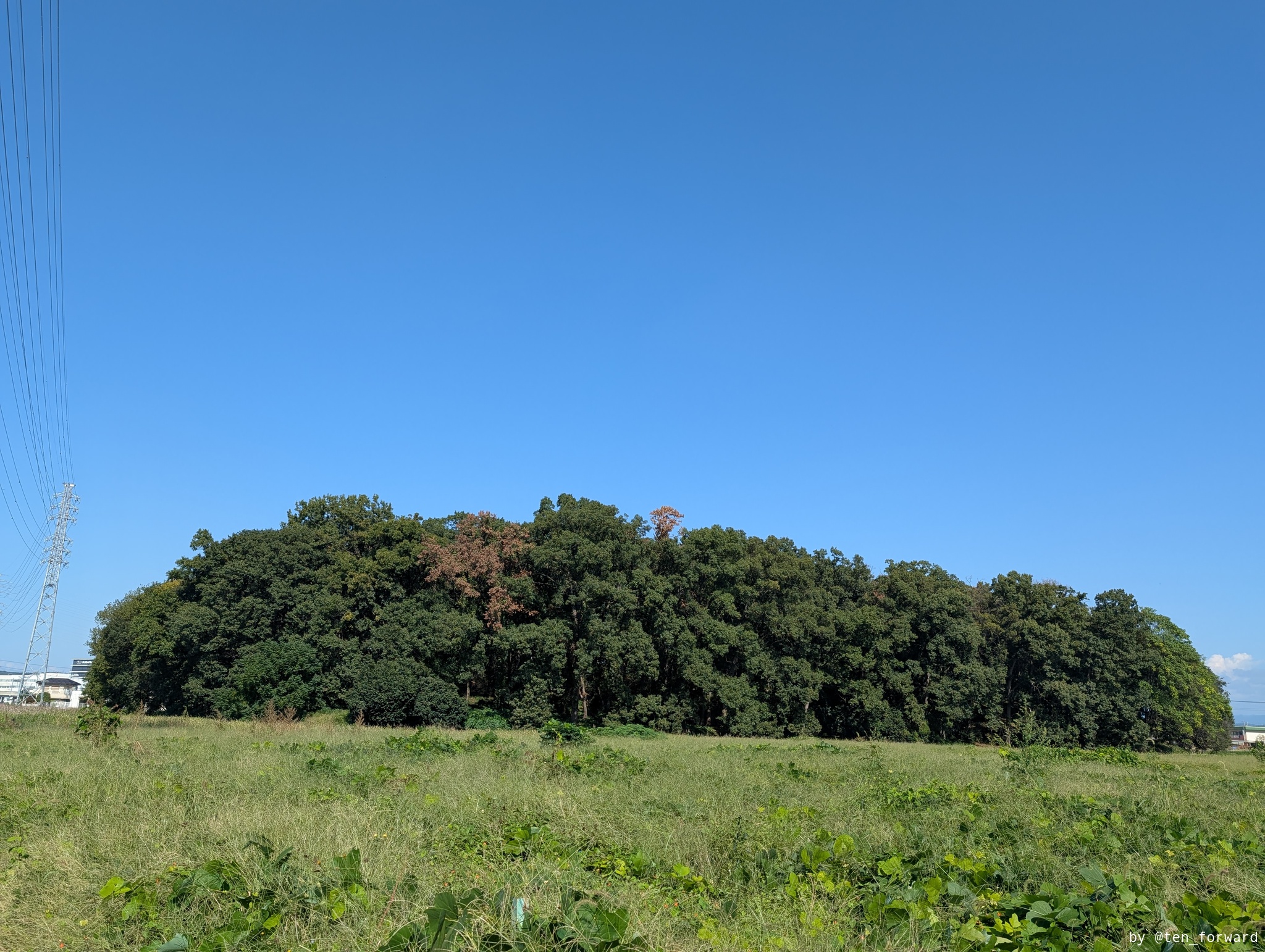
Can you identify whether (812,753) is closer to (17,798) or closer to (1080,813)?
(1080,813)

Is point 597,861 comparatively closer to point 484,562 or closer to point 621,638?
point 621,638

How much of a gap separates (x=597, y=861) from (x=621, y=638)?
2861 cm

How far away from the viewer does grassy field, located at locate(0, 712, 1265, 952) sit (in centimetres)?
455

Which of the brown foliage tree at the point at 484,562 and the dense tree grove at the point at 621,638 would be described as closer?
the dense tree grove at the point at 621,638

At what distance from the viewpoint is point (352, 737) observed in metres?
20.0

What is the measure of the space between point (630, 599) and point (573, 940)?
102ft

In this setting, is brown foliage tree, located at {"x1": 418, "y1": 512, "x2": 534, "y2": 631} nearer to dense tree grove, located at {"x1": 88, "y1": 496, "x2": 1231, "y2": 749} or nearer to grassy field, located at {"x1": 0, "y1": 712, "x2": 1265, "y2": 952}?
dense tree grove, located at {"x1": 88, "y1": 496, "x2": 1231, "y2": 749}

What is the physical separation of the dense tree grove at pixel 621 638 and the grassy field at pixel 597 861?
23.5 meters

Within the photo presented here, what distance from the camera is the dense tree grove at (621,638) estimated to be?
115 ft

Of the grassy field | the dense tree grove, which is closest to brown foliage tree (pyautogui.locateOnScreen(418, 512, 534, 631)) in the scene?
the dense tree grove

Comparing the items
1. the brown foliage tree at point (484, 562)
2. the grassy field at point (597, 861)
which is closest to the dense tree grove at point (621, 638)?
the brown foliage tree at point (484, 562)

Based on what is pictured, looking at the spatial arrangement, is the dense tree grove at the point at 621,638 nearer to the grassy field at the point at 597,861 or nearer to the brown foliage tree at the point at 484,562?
the brown foliage tree at the point at 484,562

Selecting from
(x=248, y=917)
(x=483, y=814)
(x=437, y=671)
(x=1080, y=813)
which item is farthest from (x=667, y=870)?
(x=437, y=671)

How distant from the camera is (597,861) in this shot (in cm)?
642
